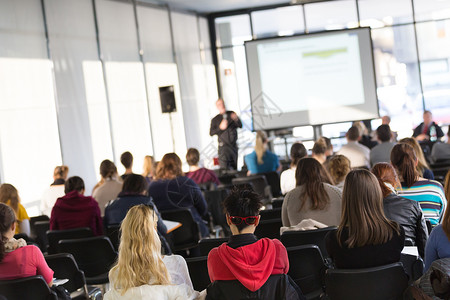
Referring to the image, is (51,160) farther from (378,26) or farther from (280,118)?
(378,26)

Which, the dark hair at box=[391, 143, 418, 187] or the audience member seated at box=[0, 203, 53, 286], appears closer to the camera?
the audience member seated at box=[0, 203, 53, 286]

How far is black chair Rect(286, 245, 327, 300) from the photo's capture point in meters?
3.59

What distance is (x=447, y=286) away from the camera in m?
2.54

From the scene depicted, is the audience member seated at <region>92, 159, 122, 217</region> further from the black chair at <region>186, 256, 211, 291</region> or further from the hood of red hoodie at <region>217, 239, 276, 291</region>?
the hood of red hoodie at <region>217, 239, 276, 291</region>

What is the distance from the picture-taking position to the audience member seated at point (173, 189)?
6.29 metres

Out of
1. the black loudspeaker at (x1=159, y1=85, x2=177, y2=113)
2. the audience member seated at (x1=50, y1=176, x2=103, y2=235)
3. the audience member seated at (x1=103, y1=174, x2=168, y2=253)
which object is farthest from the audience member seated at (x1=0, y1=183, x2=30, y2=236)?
the black loudspeaker at (x1=159, y1=85, x2=177, y2=113)

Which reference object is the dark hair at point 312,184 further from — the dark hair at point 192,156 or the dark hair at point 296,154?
the dark hair at point 192,156

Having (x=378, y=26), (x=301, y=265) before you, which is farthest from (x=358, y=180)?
(x=378, y=26)

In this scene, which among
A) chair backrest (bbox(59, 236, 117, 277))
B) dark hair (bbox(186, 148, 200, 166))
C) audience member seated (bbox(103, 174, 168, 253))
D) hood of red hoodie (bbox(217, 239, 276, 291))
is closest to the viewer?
hood of red hoodie (bbox(217, 239, 276, 291))

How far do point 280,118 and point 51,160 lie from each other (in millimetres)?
5086

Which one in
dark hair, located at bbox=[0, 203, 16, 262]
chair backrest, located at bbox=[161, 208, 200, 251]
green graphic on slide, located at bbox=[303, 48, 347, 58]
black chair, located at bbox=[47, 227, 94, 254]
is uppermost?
green graphic on slide, located at bbox=[303, 48, 347, 58]

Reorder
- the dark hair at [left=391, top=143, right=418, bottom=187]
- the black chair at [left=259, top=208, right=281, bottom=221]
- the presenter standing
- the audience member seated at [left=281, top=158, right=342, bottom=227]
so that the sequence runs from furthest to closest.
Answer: the presenter standing, the black chair at [left=259, top=208, right=281, bottom=221], the dark hair at [left=391, top=143, right=418, bottom=187], the audience member seated at [left=281, top=158, right=342, bottom=227]

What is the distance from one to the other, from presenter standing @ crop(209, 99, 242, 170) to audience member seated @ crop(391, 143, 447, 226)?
257 inches

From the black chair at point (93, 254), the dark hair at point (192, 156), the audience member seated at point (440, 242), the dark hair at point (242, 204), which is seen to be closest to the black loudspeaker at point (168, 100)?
the dark hair at point (192, 156)
